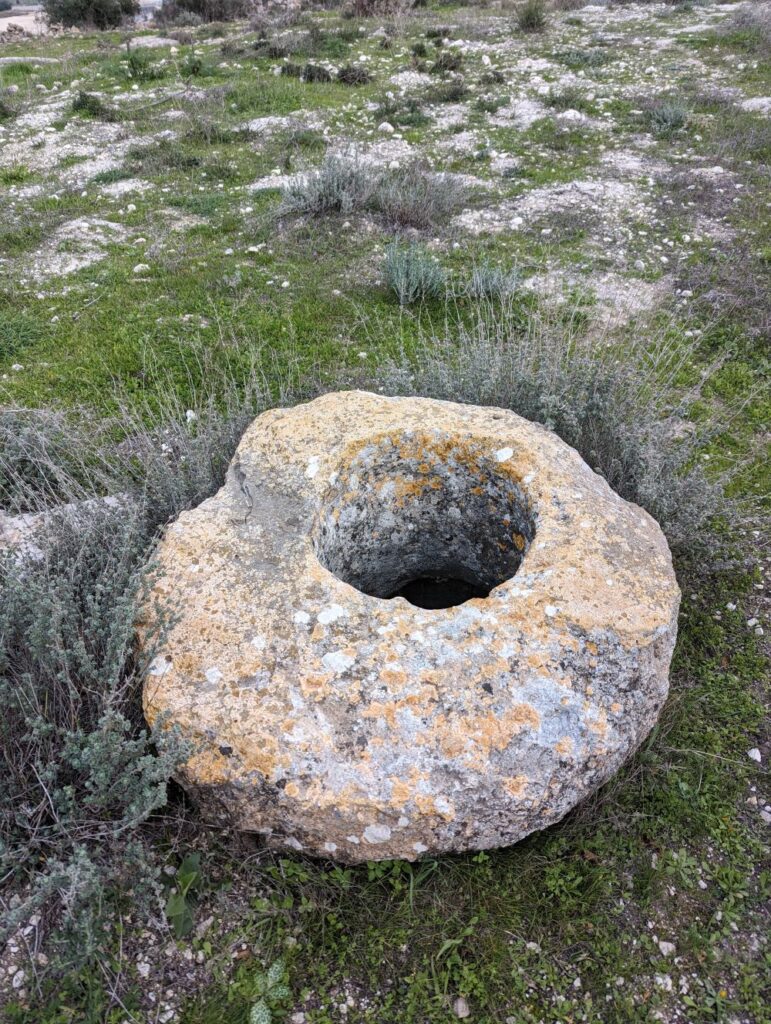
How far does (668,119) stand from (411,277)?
5777 millimetres

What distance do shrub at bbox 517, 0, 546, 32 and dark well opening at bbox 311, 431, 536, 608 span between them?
1413 cm

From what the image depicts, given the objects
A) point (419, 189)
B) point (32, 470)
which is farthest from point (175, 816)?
point (419, 189)

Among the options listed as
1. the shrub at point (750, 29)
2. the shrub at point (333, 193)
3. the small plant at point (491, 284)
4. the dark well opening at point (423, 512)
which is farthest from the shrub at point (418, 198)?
the shrub at point (750, 29)

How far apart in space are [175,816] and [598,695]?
1.66 metres

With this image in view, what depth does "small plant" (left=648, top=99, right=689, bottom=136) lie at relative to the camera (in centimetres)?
937

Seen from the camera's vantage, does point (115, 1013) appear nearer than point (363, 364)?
Yes

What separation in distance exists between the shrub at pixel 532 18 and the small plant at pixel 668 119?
→ 18.6 feet

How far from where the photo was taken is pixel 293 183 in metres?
7.90

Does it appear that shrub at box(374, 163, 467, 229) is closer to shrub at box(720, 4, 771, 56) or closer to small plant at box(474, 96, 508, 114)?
small plant at box(474, 96, 508, 114)

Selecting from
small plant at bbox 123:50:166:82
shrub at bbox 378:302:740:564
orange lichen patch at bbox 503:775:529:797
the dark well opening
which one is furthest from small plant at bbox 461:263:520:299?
small plant at bbox 123:50:166:82

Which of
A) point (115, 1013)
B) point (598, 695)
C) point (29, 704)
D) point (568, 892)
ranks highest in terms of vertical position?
point (29, 704)

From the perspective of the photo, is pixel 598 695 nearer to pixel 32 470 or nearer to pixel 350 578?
pixel 350 578

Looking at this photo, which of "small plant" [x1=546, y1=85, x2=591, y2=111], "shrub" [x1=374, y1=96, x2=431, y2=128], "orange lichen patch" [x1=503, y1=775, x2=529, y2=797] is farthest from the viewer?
"small plant" [x1=546, y1=85, x2=591, y2=111]

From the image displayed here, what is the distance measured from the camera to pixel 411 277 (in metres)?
6.30
